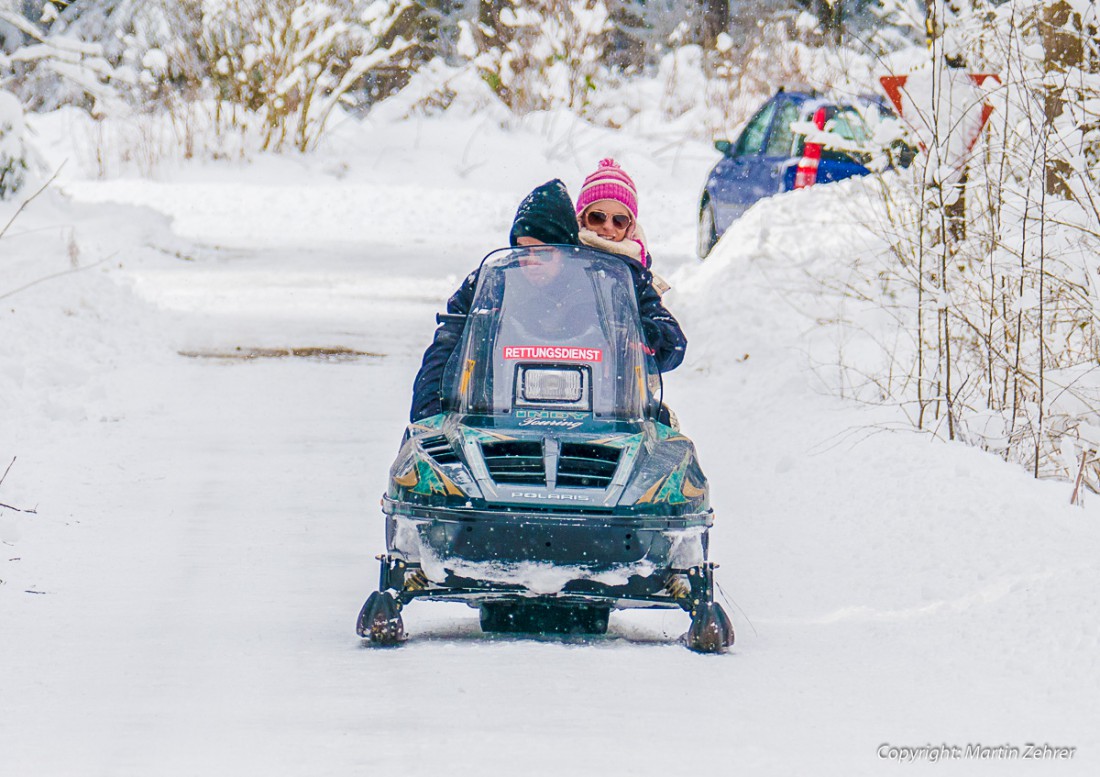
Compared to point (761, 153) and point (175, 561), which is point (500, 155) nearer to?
point (761, 153)

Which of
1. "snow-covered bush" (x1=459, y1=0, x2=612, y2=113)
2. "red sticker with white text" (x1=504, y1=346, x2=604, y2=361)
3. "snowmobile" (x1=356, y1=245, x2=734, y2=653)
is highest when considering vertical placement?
"red sticker with white text" (x1=504, y1=346, x2=604, y2=361)

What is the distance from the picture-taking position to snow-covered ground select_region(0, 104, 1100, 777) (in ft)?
16.0

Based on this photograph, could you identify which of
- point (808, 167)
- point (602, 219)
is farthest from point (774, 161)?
point (602, 219)

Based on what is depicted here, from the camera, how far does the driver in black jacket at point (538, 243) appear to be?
21.6ft

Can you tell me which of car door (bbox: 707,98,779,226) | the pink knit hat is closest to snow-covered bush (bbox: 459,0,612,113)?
car door (bbox: 707,98,779,226)

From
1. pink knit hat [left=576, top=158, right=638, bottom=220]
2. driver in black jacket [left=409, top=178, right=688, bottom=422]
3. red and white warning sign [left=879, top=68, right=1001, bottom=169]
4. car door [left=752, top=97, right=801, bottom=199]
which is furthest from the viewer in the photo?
car door [left=752, top=97, right=801, bottom=199]

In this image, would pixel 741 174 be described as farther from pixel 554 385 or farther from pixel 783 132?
pixel 554 385

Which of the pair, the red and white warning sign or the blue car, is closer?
the red and white warning sign

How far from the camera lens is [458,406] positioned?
6.38 m

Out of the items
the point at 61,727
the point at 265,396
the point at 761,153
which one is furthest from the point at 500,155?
the point at 61,727

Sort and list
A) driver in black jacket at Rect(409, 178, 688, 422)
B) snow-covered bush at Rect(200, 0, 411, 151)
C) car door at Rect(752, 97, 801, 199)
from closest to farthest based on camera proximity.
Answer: driver in black jacket at Rect(409, 178, 688, 422) → car door at Rect(752, 97, 801, 199) → snow-covered bush at Rect(200, 0, 411, 151)

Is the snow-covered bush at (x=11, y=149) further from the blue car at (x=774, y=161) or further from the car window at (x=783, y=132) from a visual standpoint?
the car window at (x=783, y=132)

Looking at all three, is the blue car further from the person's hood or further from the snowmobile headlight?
the snowmobile headlight

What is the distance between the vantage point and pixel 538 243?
21.8 ft
